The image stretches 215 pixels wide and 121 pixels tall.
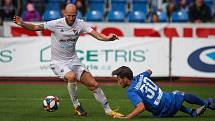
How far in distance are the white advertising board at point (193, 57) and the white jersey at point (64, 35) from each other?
713 centimetres

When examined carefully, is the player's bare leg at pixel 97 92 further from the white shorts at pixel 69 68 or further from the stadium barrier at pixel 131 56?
the stadium barrier at pixel 131 56

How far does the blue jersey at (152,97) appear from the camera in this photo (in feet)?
37.8

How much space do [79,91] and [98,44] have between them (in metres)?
2.70

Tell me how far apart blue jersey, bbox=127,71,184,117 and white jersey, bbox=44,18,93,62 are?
5.63 feet

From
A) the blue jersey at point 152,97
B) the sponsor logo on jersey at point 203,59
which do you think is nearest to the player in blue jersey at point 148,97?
the blue jersey at point 152,97

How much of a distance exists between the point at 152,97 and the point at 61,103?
12.1 ft

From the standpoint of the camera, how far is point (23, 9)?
25250 mm

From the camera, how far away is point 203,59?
766 inches

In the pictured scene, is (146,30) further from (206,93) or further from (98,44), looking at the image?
(206,93)

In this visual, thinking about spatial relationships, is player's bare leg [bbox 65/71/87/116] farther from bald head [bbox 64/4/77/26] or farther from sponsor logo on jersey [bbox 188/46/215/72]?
sponsor logo on jersey [bbox 188/46/215/72]

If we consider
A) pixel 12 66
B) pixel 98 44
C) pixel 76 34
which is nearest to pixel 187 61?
pixel 98 44

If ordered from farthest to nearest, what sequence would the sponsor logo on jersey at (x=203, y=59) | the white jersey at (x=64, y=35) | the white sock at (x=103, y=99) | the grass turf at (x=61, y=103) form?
the sponsor logo on jersey at (x=203, y=59) → the white jersey at (x=64, y=35) → the white sock at (x=103, y=99) → the grass turf at (x=61, y=103)

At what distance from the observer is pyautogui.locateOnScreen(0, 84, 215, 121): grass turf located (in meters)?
12.2

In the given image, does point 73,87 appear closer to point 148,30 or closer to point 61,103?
point 61,103
